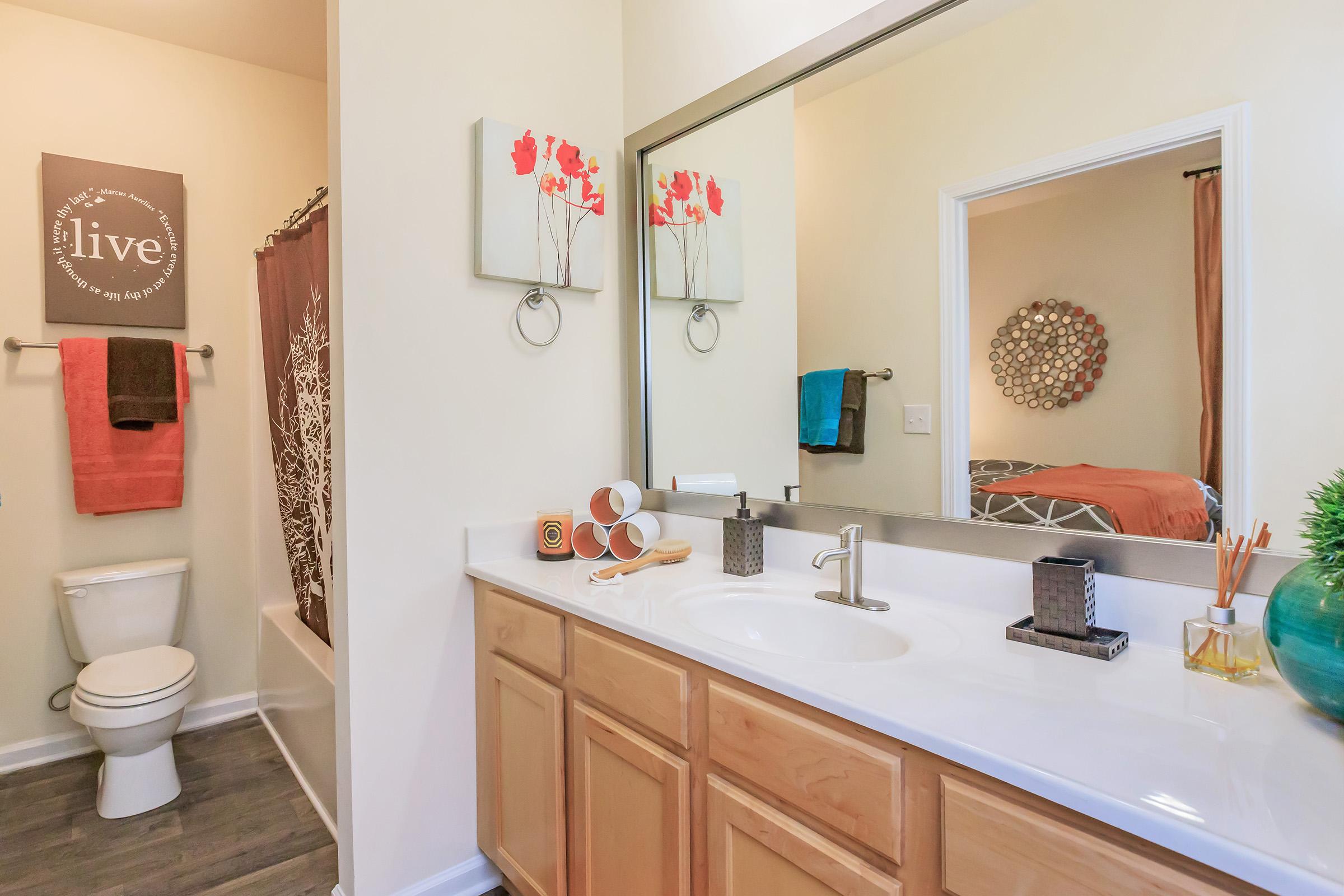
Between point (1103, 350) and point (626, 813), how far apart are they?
3.78 ft

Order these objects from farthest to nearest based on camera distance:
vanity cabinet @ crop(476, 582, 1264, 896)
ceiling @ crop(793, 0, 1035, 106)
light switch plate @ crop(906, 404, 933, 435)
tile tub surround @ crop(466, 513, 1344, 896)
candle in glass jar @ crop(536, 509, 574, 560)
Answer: candle in glass jar @ crop(536, 509, 574, 560)
light switch plate @ crop(906, 404, 933, 435)
ceiling @ crop(793, 0, 1035, 106)
vanity cabinet @ crop(476, 582, 1264, 896)
tile tub surround @ crop(466, 513, 1344, 896)

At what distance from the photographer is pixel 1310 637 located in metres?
0.74

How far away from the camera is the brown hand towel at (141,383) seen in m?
2.39

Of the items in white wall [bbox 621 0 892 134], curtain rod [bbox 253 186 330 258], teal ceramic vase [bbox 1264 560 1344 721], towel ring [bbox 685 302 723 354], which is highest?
white wall [bbox 621 0 892 134]

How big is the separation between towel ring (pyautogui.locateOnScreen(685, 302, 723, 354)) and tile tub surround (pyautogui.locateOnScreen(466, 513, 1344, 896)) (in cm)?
79

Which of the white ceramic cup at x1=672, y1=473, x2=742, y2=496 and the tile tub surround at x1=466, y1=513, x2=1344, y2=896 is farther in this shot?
the white ceramic cup at x1=672, y1=473, x2=742, y2=496

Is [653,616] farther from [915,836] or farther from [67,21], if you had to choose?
[67,21]

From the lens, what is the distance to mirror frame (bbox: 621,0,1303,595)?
3.41 ft

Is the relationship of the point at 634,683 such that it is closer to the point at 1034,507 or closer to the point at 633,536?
the point at 633,536

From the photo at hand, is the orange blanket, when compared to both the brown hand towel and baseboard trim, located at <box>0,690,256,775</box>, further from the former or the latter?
baseboard trim, located at <box>0,690,256,775</box>

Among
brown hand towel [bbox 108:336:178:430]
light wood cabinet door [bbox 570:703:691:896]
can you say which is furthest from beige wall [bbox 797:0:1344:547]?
brown hand towel [bbox 108:336:178:430]

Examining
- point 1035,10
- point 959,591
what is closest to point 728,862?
point 959,591

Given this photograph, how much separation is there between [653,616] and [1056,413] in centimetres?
→ 79

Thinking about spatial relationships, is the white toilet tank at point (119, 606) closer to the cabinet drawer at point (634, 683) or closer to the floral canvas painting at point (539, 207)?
the floral canvas painting at point (539, 207)
